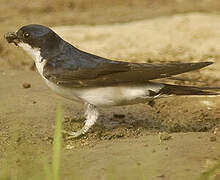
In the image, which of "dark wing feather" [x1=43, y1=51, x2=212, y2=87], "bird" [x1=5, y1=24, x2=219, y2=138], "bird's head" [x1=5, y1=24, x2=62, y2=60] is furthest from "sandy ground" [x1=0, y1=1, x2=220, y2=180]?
"bird's head" [x1=5, y1=24, x2=62, y2=60]

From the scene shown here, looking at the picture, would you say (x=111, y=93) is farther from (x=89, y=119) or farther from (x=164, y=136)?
(x=164, y=136)

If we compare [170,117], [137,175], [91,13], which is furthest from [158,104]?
[91,13]

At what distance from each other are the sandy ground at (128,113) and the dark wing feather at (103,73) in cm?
49

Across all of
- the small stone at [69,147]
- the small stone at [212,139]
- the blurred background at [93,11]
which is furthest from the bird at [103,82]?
the blurred background at [93,11]

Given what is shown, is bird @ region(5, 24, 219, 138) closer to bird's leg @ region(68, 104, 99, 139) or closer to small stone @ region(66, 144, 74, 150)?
bird's leg @ region(68, 104, 99, 139)

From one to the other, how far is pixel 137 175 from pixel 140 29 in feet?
16.8

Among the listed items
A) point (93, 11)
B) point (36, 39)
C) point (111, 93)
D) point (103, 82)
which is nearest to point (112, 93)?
point (111, 93)

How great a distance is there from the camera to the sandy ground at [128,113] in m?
4.90

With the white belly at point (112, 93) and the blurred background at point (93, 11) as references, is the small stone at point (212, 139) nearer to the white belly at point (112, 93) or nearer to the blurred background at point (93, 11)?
the white belly at point (112, 93)

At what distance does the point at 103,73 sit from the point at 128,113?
110 centimetres

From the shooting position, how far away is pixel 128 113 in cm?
674

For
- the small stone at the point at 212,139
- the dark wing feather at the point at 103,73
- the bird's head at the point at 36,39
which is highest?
the bird's head at the point at 36,39

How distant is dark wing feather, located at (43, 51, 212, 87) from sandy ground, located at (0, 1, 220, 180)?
1.62 ft

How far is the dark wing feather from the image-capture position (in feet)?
18.5
